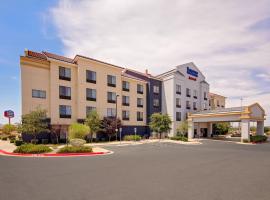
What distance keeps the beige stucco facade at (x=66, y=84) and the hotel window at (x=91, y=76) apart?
48 cm

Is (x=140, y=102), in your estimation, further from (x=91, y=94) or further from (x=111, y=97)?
(x=91, y=94)

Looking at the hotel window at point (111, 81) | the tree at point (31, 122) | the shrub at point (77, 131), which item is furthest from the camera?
the hotel window at point (111, 81)

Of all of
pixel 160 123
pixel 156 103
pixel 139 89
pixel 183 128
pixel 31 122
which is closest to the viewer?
pixel 31 122

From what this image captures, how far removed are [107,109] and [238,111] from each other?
25416 mm

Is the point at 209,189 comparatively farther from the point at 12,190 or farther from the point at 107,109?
the point at 107,109

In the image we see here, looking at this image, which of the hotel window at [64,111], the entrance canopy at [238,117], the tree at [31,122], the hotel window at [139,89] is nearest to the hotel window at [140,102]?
the hotel window at [139,89]

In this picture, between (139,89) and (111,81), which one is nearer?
(111,81)

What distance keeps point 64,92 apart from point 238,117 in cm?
3251

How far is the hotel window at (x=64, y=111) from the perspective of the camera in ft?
102

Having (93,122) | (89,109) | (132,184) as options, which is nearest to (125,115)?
(89,109)

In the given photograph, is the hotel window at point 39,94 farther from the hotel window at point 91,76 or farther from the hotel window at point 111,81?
the hotel window at point 111,81

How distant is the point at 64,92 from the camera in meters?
31.6

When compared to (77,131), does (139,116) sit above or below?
above

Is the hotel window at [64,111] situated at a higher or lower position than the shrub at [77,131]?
higher
